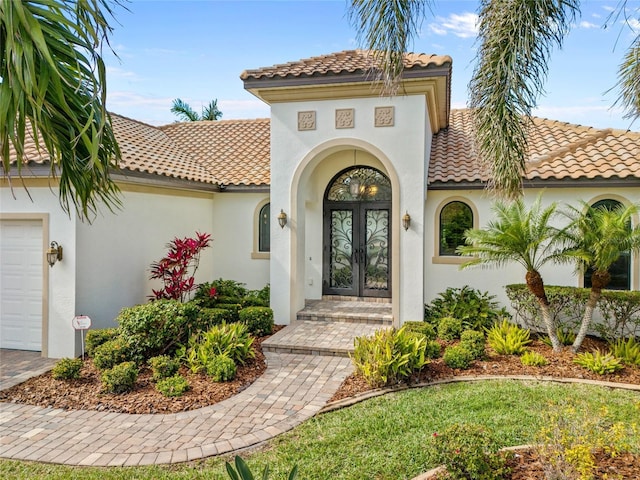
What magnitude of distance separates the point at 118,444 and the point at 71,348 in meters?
4.64

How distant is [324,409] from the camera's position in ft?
24.7

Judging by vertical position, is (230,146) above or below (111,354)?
above

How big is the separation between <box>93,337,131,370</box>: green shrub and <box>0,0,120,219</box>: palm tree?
4.81 m

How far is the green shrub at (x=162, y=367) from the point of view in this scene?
8652mm

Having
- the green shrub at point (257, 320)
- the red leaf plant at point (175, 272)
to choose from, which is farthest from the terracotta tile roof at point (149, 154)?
the green shrub at point (257, 320)

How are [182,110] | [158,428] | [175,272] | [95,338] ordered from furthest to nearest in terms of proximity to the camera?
1. [182,110]
2. [175,272]
3. [95,338]
4. [158,428]

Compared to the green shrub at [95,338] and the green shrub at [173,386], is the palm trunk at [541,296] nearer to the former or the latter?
the green shrub at [173,386]

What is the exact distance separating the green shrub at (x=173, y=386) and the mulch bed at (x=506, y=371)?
2.64 m

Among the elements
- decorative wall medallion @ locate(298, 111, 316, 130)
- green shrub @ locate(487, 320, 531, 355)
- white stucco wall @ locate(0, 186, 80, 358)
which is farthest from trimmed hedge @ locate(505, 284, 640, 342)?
white stucco wall @ locate(0, 186, 80, 358)

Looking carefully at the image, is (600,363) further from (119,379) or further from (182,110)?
(182,110)

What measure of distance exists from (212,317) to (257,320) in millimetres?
1123

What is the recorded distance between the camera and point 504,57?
6215 millimetres

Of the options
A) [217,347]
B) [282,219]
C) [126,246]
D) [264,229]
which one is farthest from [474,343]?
[126,246]

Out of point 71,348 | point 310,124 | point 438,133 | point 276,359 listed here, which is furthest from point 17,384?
point 438,133
